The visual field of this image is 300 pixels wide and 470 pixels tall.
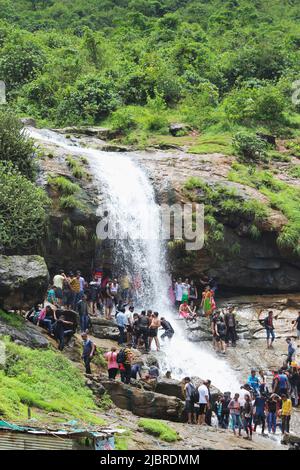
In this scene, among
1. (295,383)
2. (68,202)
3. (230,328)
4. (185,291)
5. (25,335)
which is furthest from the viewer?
(185,291)

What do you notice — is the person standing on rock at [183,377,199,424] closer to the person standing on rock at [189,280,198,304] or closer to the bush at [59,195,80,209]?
the person standing on rock at [189,280,198,304]

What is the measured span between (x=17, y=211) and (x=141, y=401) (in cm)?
866

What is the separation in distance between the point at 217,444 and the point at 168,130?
85.3 ft

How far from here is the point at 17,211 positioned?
27.5 metres

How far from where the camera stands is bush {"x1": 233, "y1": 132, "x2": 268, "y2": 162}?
3976cm

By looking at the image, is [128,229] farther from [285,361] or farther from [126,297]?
[285,361]

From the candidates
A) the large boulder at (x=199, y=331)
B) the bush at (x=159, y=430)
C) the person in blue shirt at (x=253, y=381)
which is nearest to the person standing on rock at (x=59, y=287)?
the large boulder at (x=199, y=331)

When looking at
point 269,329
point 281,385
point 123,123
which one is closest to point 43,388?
point 281,385

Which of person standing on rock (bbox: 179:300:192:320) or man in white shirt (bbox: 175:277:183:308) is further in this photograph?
man in white shirt (bbox: 175:277:183:308)

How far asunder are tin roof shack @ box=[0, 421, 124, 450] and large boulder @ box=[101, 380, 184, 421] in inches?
226

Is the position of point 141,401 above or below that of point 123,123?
below

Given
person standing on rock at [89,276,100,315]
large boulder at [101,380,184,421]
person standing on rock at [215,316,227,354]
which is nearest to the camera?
large boulder at [101,380,184,421]

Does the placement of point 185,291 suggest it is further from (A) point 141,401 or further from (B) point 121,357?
(A) point 141,401

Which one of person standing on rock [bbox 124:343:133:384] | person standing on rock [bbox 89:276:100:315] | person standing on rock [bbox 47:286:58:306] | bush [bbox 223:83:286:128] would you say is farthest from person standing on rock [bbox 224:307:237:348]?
bush [bbox 223:83:286:128]
